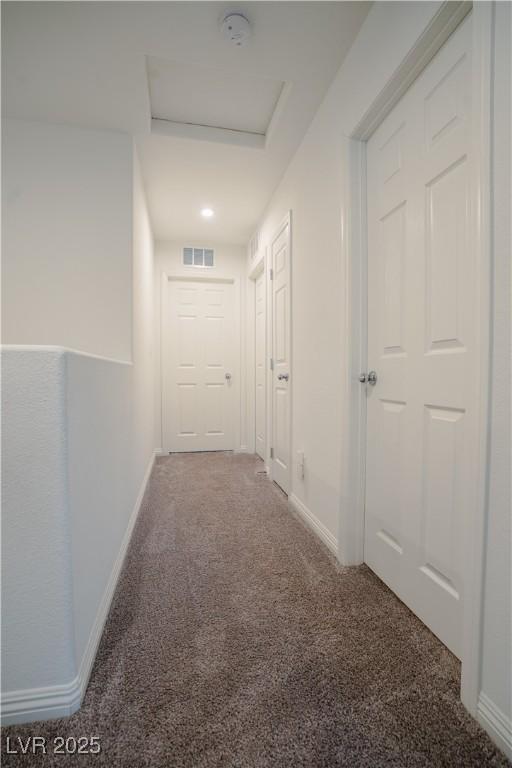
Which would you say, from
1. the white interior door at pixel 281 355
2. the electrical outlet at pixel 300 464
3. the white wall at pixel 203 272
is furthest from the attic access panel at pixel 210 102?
the electrical outlet at pixel 300 464

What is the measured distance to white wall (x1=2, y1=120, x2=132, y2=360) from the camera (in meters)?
2.15

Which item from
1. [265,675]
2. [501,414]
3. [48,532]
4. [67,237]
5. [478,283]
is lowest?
[265,675]

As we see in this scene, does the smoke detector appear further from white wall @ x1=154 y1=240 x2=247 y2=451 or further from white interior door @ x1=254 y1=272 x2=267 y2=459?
white wall @ x1=154 y1=240 x2=247 y2=451

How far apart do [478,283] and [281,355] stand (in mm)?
1953

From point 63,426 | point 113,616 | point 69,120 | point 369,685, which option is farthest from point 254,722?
point 69,120

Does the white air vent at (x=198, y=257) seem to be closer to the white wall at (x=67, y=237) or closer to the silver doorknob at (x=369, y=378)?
the white wall at (x=67, y=237)

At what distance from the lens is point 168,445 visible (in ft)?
13.5

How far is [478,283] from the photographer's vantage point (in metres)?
0.92

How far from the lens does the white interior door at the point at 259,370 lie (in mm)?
3744

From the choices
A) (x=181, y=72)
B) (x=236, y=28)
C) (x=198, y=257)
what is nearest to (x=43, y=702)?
(x=236, y=28)

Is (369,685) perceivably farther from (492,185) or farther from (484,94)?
(484,94)

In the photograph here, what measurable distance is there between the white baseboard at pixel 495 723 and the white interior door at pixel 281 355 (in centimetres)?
171

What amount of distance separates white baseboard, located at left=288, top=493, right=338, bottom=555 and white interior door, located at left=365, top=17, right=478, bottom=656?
0.23m

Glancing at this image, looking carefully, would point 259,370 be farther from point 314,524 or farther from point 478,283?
point 478,283
